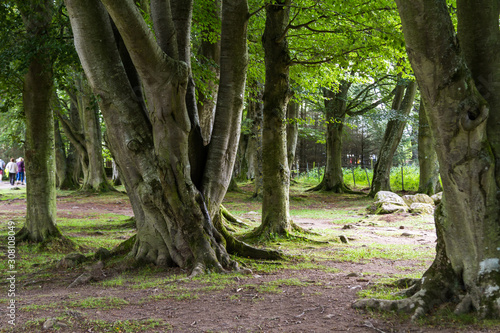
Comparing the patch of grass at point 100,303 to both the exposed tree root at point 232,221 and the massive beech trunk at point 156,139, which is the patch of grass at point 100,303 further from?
the exposed tree root at point 232,221

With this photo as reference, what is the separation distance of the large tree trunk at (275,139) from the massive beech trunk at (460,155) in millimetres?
4978

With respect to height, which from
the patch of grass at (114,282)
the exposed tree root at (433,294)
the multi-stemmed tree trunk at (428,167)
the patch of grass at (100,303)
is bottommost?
the patch of grass at (114,282)

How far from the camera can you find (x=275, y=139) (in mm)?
8953

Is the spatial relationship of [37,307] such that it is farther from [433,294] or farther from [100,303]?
[433,294]

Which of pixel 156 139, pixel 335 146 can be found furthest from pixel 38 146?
pixel 335 146

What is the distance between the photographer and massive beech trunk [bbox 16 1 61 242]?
8.40 metres

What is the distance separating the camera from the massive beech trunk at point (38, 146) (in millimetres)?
8398

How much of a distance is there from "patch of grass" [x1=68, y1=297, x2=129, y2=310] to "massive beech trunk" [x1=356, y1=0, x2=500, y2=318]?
255 centimetres

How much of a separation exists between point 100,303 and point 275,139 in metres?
5.41

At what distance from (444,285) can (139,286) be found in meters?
3.42

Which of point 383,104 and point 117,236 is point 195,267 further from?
point 383,104

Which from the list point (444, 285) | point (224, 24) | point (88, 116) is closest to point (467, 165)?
point (444, 285)

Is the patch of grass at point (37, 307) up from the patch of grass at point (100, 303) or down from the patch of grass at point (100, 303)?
up

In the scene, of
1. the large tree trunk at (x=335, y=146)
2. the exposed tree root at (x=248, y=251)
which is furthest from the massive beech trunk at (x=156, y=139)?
the large tree trunk at (x=335, y=146)
